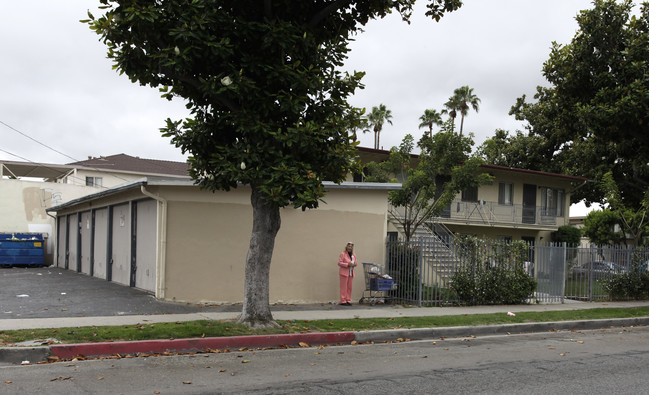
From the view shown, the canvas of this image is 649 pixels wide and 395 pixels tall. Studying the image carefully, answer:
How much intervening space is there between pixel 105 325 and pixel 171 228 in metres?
4.02

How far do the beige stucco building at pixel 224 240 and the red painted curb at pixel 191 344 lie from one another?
4.40 metres

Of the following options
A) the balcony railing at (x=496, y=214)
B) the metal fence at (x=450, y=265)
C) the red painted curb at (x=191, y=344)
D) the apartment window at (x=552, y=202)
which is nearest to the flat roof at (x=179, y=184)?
the metal fence at (x=450, y=265)

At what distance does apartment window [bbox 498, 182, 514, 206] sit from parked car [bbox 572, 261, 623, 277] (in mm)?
12912

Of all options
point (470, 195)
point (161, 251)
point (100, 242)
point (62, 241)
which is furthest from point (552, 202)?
point (161, 251)

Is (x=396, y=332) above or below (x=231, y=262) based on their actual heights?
below

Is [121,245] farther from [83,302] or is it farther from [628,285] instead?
[628,285]

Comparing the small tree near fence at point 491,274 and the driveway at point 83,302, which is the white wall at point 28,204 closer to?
the driveway at point 83,302

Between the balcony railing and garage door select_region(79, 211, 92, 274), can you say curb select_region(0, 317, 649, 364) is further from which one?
the balcony railing

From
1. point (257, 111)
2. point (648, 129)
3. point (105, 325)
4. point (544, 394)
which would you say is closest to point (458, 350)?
point (544, 394)

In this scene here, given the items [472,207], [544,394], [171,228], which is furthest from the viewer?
[472,207]

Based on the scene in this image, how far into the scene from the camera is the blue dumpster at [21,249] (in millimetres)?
25797

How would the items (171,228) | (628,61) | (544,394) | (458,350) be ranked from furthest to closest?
(628,61), (171,228), (458,350), (544,394)

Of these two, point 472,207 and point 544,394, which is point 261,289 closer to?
point 544,394

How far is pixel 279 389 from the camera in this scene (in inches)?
266
